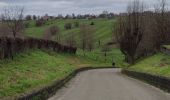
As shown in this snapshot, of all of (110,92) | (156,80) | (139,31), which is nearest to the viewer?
(110,92)

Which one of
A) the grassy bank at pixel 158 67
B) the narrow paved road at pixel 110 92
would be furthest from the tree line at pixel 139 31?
the narrow paved road at pixel 110 92

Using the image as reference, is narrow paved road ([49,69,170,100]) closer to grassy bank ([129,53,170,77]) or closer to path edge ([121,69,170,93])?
path edge ([121,69,170,93])

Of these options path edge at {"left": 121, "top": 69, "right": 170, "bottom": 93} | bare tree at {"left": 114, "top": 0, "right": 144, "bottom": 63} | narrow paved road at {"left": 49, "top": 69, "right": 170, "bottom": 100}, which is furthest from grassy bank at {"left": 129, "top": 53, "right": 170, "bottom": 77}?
bare tree at {"left": 114, "top": 0, "right": 144, "bottom": 63}

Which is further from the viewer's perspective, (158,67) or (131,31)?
(131,31)

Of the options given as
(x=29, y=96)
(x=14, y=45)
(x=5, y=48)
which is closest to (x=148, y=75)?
(x=14, y=45)

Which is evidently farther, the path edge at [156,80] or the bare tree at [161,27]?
the bare tree at [161,27]

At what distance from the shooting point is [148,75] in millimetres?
42031

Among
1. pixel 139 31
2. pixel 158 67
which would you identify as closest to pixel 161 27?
pixel 139 31

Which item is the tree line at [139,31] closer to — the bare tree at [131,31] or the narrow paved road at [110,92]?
the bare tree at [131,31]

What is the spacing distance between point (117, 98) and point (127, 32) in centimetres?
5301

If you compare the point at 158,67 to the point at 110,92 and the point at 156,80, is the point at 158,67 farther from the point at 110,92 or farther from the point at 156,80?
the point at 110,92

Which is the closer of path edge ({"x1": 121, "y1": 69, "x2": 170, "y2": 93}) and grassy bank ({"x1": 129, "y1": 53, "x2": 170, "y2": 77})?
path edge ({"x1": 121, "y1": 69, "x2": 170, "y2": 93})

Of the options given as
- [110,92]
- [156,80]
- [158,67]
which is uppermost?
[110,92]

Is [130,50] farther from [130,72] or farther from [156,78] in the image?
[156,78]
